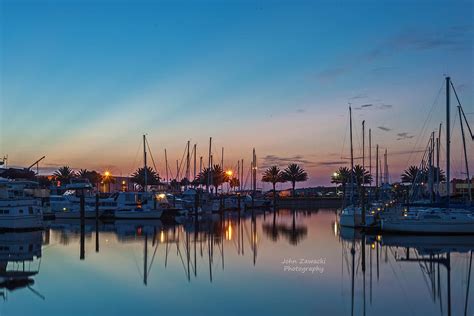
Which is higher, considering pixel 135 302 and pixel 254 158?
pixel 254 158

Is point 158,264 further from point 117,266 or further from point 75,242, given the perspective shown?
point 75,242

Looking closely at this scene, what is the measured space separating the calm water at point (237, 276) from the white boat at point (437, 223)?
1.41 metres

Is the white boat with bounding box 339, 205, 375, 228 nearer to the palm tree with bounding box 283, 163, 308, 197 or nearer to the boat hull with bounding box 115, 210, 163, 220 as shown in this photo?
the boat hull with bounding box 115, 210, 163, 220

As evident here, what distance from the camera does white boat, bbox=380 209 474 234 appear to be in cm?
4172

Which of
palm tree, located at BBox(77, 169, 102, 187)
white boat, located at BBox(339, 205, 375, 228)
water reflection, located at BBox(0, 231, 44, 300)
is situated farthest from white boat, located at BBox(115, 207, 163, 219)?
palm tree, located at BBox(77, 169, 102, 187)

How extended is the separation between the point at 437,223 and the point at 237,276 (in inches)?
881

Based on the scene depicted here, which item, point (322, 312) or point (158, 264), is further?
point (158, 264)

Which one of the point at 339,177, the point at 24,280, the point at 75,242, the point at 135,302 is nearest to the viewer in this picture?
the point at 135,302

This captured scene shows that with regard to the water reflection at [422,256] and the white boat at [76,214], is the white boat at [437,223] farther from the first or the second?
the white boat at [76,214]

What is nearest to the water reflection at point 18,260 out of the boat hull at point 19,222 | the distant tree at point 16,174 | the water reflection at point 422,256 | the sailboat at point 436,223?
the boat hull at point 19,222

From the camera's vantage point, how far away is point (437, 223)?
41.8 m

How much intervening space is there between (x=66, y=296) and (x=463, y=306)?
45.9 ft

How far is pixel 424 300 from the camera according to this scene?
1973cm

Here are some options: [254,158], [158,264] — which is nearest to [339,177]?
[254,158]
